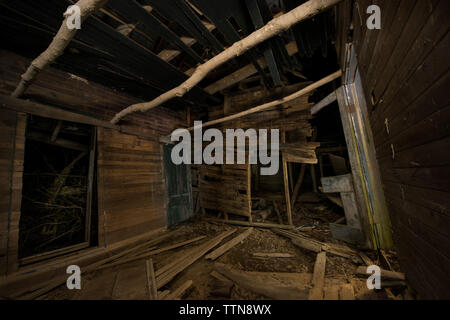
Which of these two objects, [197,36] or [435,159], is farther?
[197,36]

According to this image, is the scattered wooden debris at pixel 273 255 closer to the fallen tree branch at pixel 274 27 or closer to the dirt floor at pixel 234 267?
the dirt floor at pixel 234 267

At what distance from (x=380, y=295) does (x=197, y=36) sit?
16.7ft

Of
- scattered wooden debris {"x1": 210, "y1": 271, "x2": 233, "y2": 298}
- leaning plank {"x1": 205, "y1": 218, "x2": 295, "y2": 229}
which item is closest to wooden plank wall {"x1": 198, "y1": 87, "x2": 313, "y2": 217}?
leaning plank {"x1": 205, "y1": 218, "x2": 295, "y2": 229}

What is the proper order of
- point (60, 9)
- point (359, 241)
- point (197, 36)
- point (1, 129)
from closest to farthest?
point (60, 9) < point (1, 129) < point (197, 36) < point (359, 241)

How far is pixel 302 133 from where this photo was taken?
4.91m

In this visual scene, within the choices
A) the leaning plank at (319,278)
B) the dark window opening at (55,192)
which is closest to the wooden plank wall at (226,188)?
the leaning plank at (319,278)

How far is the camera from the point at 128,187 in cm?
448

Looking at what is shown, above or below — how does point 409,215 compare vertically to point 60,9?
below

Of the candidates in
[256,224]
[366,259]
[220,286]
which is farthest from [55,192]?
[366,259]

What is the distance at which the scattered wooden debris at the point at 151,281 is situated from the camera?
7.62 ft

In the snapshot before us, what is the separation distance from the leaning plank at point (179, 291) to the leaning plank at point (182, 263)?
12.4 inches

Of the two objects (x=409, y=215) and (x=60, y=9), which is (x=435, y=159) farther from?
(x=60, y=9)

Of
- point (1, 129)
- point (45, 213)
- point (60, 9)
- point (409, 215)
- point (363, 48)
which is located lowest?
→ point (45, 213)
